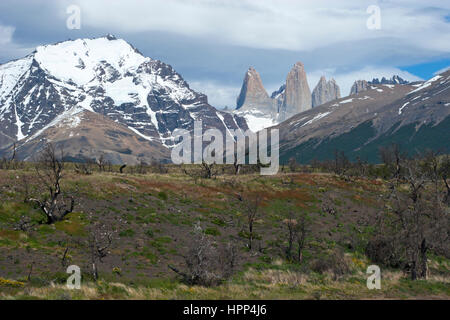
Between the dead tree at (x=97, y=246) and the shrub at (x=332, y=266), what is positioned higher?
the dead tree at (x=97, y=246)

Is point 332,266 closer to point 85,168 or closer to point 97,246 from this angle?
point 97,246

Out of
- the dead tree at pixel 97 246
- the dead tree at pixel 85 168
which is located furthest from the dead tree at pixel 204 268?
the dead tree at pixel 85 168

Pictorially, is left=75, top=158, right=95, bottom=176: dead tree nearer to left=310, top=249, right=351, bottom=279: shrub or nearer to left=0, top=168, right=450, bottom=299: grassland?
left=0, top=168, right=450, bottom=299: grassland

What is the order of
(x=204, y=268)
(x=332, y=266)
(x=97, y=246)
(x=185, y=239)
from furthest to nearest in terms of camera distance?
(x=185, y=239) → (x=332, y=266) → (x=97, y=246) → (x=204, y=268)

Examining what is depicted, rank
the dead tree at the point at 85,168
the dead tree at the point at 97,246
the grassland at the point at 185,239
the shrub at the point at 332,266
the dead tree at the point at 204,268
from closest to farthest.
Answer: the grassland at the point at 185,239, the dead tree at the point at 204,268, the dead tree at the point at 97,246, the shrub at the point at 332,266, the dead tree at the point at 85,168

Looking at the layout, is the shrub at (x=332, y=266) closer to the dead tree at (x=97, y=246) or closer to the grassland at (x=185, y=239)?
the grassland at (x=185, y=239)

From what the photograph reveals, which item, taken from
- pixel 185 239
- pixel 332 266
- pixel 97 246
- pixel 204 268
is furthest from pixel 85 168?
pixel 204 268

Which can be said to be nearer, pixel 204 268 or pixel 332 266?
pixel 204 268

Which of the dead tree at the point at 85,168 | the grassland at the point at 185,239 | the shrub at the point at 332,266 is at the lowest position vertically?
the shrub at the point at 332,266

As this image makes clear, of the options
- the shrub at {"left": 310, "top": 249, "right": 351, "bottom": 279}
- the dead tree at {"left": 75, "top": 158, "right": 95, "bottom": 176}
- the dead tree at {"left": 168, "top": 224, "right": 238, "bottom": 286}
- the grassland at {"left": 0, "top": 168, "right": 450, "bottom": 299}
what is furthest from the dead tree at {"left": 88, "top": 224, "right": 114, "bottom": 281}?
the dead tree at {"left": 75, "top": 158, "right": 95, "bottom": 176}

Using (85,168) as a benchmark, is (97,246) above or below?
below

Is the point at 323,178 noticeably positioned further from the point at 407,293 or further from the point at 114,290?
the point at 114,290

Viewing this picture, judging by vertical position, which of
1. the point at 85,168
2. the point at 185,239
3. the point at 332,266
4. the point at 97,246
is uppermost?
the point at 85,168
